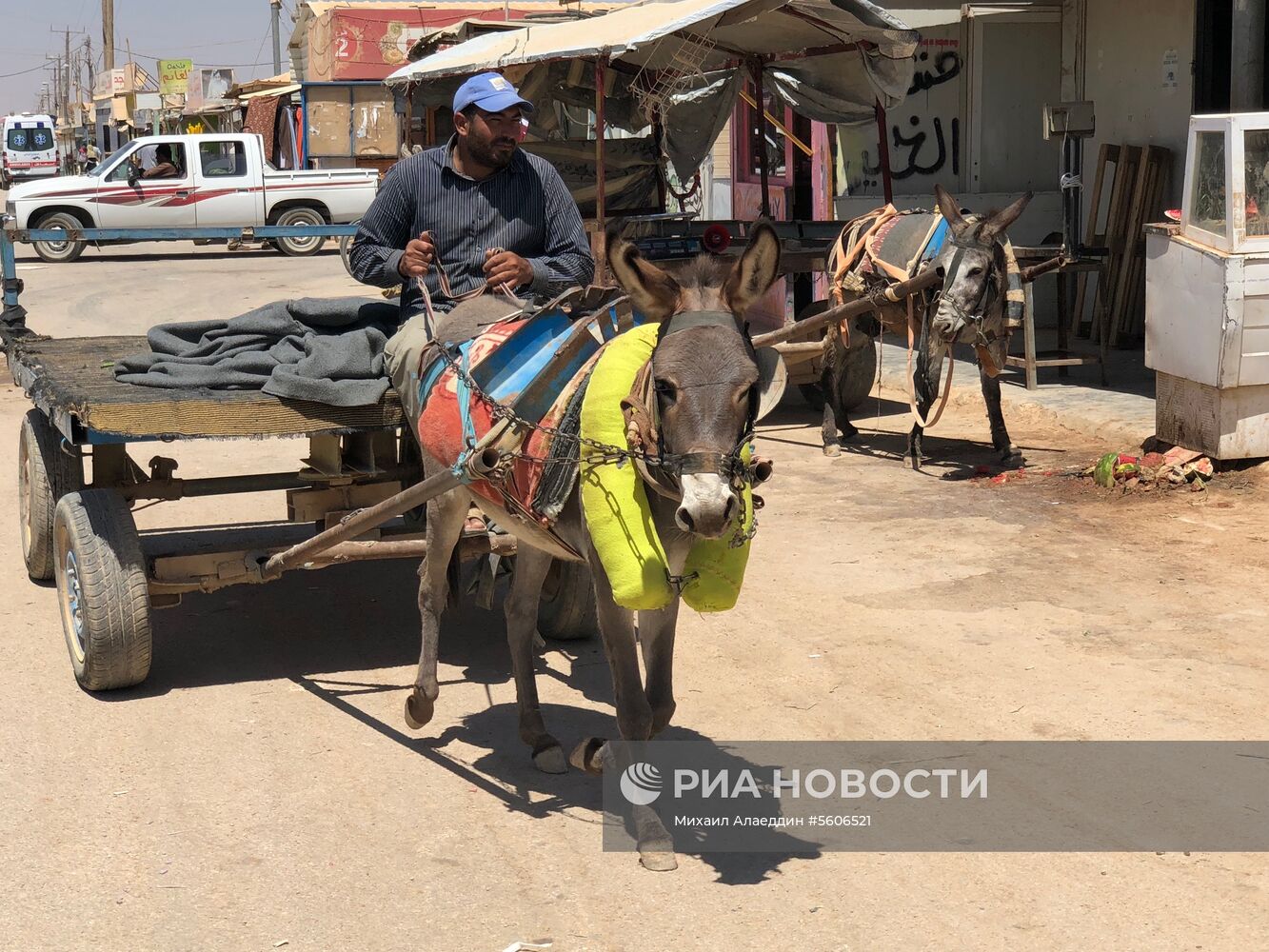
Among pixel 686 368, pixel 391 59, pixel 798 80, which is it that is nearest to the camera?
pixel 686 368

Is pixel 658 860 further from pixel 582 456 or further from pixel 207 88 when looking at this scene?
pixel 207 88

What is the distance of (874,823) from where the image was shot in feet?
14.9

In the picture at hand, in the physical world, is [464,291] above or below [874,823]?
above

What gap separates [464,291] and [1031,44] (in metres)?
11.9

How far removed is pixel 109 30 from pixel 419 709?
5899 cm

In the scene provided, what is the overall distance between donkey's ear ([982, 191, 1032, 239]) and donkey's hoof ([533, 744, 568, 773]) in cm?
548

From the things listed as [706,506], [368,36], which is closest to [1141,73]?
[706,506]

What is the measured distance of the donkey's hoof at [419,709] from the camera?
5.27 meters

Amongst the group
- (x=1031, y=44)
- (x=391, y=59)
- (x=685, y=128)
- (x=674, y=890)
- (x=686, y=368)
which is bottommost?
(x=674, y=890)

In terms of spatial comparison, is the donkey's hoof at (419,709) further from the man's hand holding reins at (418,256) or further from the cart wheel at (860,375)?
the cart wheel at (860,375)

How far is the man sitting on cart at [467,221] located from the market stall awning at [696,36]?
455cm

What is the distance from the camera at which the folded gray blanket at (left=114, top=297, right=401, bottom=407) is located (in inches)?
225

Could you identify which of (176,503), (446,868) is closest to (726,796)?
(446,868)

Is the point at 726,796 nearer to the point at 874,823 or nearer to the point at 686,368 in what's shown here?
the point at 874,823
